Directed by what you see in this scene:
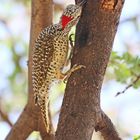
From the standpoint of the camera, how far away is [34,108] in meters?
3.39

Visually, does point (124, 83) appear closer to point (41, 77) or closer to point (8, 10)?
point (41, 77)

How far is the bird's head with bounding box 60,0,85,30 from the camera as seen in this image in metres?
2.65

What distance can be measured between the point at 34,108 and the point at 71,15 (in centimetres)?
83

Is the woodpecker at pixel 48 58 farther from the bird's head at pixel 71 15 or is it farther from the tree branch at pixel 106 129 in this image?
the tree branch at pixel 106 129

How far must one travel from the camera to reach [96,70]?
2.48 meters

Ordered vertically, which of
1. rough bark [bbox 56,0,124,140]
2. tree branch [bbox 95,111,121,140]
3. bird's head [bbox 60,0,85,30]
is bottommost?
tree branch [bbox 95,111,121,140]

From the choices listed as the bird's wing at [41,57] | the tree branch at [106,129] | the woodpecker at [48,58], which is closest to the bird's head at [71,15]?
the woodpecker at [48,58]

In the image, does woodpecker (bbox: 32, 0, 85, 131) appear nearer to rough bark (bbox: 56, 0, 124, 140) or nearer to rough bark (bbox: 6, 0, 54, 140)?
rough bark (bbox: 6, 0, 54, 140)

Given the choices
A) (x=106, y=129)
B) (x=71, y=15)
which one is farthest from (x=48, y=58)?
(x=106, y=129)

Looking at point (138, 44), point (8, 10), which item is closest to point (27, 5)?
point (8, 10)

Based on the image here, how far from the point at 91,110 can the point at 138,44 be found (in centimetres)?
354

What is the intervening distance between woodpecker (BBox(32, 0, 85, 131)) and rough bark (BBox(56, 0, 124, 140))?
35cm

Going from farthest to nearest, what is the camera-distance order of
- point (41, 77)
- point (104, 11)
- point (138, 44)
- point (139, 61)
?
point (138, 44) → point (139, 61) → point (41, 77) → point (104, 11)

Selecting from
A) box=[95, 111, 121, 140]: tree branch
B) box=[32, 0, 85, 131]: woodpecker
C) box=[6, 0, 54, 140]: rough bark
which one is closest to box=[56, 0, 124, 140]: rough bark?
box=[95, 111, 121, 140]: tree branch
